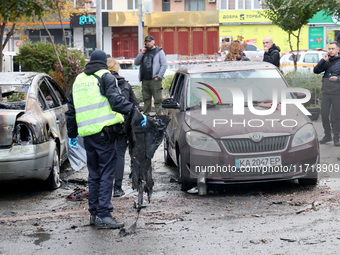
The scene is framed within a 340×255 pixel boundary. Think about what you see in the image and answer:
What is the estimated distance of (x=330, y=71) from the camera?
38.1 ft

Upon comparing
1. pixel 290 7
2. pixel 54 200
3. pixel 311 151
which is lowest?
pixel 54 200

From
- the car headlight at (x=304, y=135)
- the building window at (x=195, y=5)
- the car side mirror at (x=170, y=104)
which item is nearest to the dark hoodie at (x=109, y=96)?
the car side mirror at (x=170, y=104)

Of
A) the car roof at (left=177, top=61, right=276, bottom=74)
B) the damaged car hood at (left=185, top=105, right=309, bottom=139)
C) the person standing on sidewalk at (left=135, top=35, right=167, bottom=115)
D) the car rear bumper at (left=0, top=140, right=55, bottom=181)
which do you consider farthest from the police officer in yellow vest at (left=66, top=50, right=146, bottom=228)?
the person standing on sidewalk at (left=135, top=35, right=167, bottom=115)

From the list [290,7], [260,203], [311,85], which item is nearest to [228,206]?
[260,203]

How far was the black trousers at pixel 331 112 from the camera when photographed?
462 inches

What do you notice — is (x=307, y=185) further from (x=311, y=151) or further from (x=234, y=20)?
(x=234, y=20)

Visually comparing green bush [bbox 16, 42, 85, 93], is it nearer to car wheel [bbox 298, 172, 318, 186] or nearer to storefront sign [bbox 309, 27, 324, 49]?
car wheel [bbox 298, 172, 318, 186]

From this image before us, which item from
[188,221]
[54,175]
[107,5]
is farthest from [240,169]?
[107,5]

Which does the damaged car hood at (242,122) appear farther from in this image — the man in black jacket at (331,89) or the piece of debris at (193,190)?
the man in black jacket at (331,89)

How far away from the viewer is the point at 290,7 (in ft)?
56.3

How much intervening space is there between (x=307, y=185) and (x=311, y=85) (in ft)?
27.9

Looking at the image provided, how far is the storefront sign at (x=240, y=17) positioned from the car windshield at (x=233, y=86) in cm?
4074

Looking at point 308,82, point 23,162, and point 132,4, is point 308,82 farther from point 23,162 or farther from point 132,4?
point 132,4

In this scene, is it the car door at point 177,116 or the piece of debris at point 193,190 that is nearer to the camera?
the piece of debris at point 193,190
